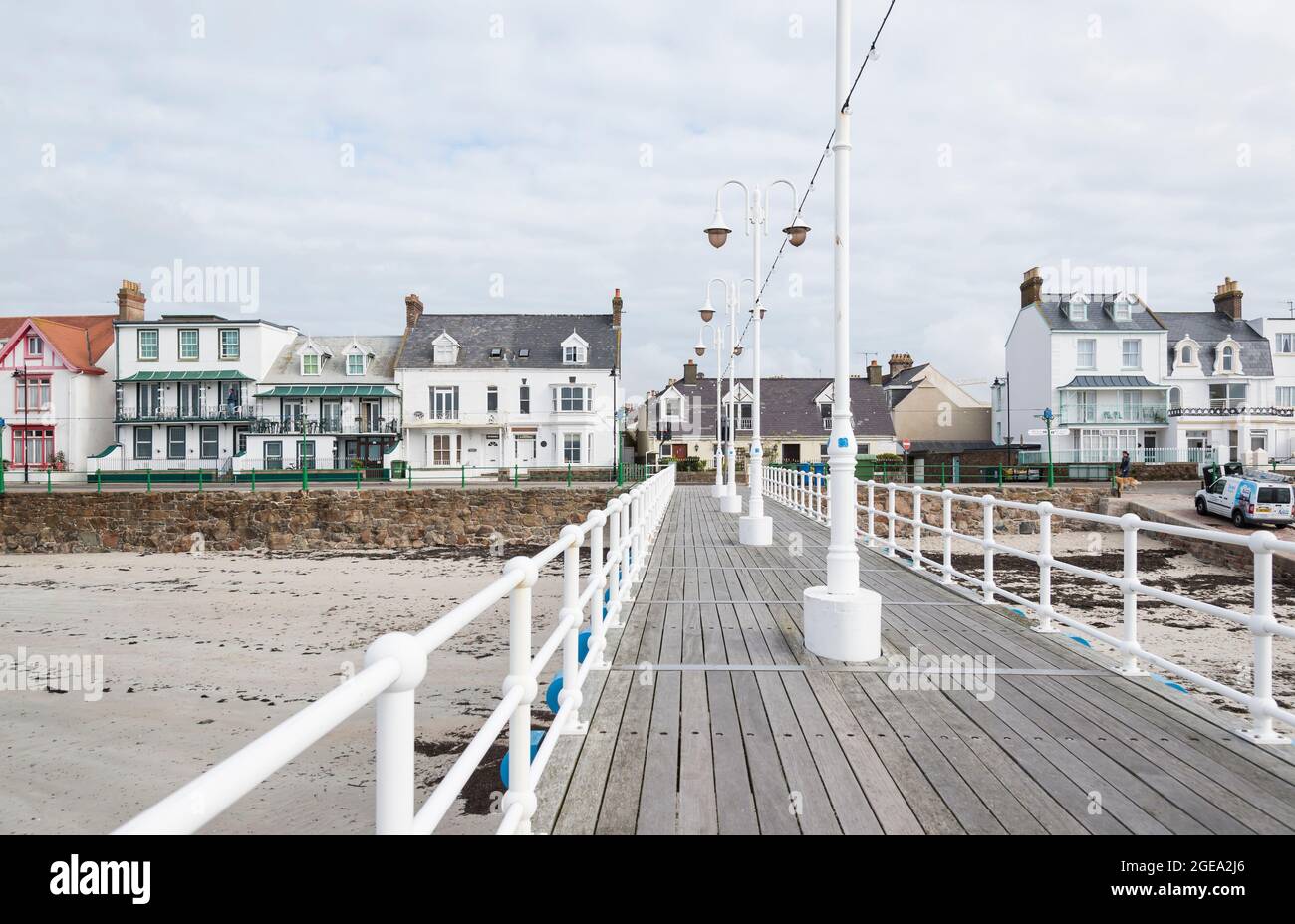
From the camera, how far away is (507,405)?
47.4m

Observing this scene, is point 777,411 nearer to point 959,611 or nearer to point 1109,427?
point 1109,427

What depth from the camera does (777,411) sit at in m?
56.7

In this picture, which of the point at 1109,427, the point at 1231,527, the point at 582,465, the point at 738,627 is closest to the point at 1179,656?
the point at 738,627

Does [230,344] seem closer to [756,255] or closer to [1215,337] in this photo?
[756,255]

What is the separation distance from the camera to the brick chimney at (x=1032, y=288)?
164ft

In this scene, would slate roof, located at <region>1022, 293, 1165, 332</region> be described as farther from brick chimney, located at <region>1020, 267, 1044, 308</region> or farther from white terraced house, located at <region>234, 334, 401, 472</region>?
white terraced house, located at <region>234, 334, 401, 472</region>

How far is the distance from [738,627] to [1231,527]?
26.5 metres

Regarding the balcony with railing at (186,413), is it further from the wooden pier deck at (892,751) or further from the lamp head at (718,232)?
the wooden pier deck at (892,751)

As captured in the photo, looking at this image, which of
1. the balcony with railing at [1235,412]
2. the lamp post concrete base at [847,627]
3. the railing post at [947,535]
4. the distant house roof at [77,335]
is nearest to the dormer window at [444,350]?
the distant house roof at [77,335]

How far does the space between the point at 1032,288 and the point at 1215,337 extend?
38.2 ft

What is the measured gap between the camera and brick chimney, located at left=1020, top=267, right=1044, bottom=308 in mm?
50000

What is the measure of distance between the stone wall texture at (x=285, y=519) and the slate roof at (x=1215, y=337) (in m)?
39.9

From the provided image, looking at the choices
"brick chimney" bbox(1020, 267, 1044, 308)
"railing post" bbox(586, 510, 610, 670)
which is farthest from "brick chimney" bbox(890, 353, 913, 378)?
"railing post" bbox(586, 510, 610, 670)
